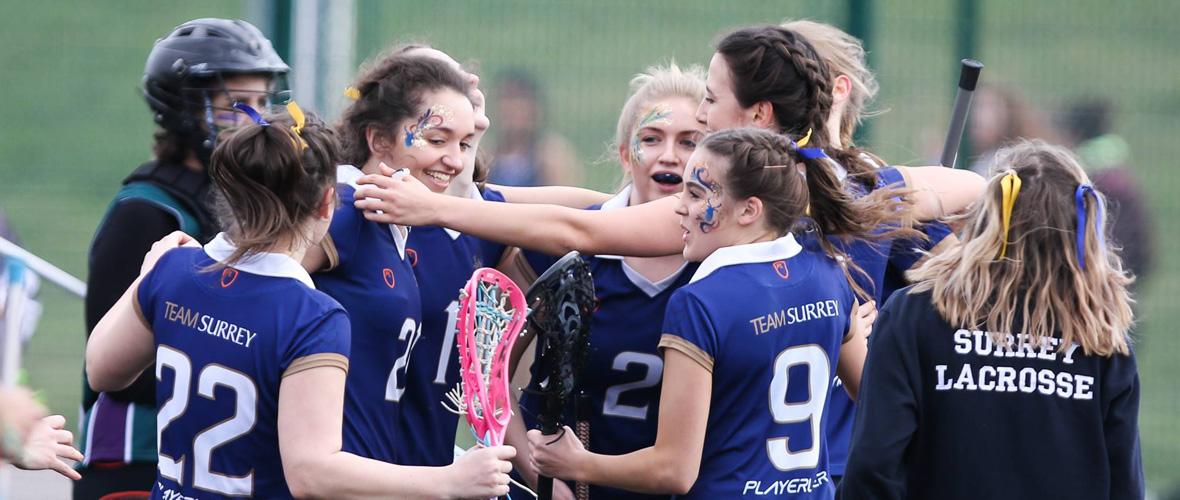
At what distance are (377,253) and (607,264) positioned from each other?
70cm

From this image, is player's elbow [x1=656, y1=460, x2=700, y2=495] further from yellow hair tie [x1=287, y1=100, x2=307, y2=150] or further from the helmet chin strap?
the helmet chin strap

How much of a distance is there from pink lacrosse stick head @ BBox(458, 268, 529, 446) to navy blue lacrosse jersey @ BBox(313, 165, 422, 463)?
0.21 meters

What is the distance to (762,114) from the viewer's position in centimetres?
→ 406

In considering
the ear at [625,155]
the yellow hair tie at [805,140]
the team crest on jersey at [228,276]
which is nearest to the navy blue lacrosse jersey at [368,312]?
the team crest on jersey at [228,276]

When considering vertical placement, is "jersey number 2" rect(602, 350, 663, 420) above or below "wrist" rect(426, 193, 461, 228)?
below

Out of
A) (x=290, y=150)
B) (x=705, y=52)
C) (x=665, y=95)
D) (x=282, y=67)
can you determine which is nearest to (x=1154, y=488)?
(x=705, y=52)

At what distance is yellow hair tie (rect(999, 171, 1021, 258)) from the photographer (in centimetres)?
Result: 343

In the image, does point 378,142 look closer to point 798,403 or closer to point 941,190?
point 798,403

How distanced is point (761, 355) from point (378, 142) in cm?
122

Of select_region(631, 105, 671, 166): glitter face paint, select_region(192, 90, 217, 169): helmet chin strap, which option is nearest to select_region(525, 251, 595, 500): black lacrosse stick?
select_region(631, 105, 671, 166): glitter face paint

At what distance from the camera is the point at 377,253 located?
3.74 metres

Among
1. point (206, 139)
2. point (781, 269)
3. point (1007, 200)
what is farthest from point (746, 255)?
point (206, 139)

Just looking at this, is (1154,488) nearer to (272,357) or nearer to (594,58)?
(594,58)

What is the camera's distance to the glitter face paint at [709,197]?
3.70 meters
